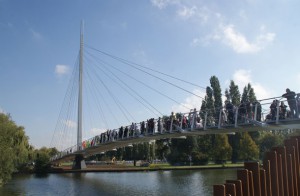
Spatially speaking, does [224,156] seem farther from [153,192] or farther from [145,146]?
[153,192]

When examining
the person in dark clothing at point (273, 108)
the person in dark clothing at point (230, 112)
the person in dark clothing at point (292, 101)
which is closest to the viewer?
the person in dark clothing at point (292, 101)

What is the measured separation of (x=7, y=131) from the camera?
35.3 metres

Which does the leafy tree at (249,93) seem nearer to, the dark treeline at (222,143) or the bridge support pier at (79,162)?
the dark treeline at (222,143)

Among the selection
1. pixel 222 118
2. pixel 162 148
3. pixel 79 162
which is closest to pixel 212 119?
pixel 222 118

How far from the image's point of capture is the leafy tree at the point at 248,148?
59562 mm

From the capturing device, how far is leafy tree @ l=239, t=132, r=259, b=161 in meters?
59.6

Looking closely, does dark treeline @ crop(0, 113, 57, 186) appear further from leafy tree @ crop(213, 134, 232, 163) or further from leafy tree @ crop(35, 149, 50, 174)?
leafy tree @ crop(213, 134, 232, 163)

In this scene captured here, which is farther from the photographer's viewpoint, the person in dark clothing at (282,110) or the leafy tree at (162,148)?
the leafy tree at (162,148)

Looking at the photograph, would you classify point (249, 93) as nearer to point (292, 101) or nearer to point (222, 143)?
point (222, 143)

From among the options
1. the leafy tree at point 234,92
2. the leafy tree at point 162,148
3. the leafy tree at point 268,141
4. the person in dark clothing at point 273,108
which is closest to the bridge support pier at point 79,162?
the leafy tree at point 162,148

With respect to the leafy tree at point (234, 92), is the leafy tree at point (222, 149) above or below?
below

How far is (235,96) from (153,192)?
1621 inches

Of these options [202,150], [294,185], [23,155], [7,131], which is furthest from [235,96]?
[294,185]

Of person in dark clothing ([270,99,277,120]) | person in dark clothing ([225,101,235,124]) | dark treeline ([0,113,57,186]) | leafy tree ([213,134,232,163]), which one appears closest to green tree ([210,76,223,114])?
leafy tree ([213,134,232,163])
